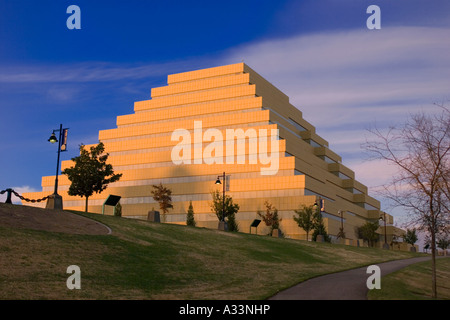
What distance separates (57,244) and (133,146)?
85.1m

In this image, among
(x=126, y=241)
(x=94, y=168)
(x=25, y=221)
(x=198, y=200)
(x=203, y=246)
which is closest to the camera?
(x=25, y=221)

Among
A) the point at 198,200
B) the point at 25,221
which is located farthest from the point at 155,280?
the point at 198,200

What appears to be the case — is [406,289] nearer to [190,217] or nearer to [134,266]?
[134,266]

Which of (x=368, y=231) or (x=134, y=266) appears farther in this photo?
(x=368, y=231)

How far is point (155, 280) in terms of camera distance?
23062mm

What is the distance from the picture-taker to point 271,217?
286 ft

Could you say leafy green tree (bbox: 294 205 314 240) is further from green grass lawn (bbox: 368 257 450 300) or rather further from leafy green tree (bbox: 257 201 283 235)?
green grass lawn (bbox: 368 257 450 300)

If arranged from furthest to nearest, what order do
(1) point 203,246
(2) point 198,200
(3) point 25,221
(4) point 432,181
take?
1. (2) point 198,200
2. (1) point 203,246
3. (3) point 25,221
4. (4) point 432,181

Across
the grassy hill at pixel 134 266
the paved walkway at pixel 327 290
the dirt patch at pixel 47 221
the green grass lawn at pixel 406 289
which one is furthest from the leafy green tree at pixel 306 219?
the paved walkway at pixel 327 290

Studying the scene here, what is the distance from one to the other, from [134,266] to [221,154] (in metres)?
73.1

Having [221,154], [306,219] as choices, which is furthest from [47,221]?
[221,154]

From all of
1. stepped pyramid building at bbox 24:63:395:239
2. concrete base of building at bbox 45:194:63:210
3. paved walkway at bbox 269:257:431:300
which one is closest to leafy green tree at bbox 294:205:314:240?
stepped pyramid building at bbox 24:63:395:239

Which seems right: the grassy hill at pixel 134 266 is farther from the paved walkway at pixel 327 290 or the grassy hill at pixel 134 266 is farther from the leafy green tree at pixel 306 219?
the leafy green tree at pixel 306 219
